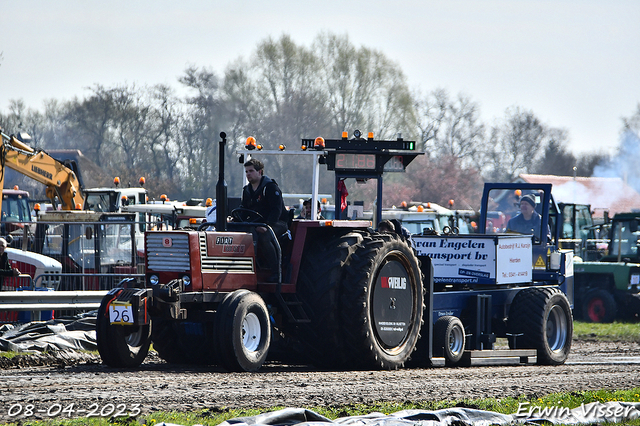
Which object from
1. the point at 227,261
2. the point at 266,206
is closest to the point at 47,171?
the point at 266,206

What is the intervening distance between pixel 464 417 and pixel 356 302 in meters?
3.14

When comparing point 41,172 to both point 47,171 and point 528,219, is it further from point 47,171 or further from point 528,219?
point 528,219

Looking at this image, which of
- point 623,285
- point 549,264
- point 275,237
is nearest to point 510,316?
point 549,264

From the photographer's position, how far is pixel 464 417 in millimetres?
6328

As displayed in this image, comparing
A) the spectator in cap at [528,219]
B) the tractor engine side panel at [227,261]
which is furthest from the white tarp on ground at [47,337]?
the spectator in cap at [528,219]

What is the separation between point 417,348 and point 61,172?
14.0 metres

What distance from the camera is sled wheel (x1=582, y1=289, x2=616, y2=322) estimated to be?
66.7 feet

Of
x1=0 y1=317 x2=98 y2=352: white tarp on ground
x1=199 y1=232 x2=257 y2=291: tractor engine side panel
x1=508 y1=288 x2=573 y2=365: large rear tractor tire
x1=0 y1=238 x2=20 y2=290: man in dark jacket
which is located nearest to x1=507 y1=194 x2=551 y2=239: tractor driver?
x1=508 y1=288 x2=573 y2=365: large rear tractor tire

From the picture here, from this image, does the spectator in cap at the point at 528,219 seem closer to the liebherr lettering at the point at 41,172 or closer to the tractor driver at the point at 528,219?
the tractor driver at the point at 528,219

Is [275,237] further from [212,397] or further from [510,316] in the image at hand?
[510,316]

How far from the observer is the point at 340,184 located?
10.8 metres

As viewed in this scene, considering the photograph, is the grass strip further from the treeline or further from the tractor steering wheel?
the treeline

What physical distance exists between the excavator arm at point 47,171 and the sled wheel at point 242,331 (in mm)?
12466

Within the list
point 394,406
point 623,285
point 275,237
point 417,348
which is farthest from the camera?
point 623,285
